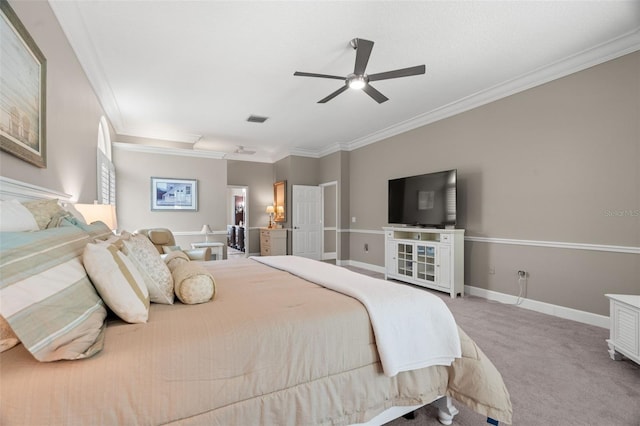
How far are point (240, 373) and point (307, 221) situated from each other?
628 centimetres

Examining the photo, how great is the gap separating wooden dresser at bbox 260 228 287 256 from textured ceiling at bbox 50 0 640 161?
10.4ft

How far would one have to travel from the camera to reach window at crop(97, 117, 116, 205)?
377cm

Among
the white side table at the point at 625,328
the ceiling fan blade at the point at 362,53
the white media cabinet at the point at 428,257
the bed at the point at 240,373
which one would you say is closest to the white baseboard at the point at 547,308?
the white media cabinet at the point at 428,257

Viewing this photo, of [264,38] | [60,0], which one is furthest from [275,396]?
[60,0]

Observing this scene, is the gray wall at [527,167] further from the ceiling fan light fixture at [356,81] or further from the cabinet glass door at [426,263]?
the ceiling fan light fixture at [356,81]

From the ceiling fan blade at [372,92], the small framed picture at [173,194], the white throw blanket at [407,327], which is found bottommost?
the white throw blanket at [407,327]

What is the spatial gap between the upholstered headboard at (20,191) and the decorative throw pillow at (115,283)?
699 mm

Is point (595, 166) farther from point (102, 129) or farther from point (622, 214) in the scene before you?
point (102, 129)

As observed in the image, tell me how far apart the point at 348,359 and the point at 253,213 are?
23.6 feet

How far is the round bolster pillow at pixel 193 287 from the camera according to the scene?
148cm

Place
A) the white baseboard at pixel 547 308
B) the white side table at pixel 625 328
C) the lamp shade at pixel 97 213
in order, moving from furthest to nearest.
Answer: the white baseboard at pixel 547 308
the lamp shade at pixel 97 213
the white side table at pixel 625 328

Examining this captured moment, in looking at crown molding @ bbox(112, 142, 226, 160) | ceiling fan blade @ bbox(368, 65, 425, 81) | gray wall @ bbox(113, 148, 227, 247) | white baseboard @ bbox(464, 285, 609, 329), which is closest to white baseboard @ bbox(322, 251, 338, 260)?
gray wall @ bbox(113, 148, 227, 247)

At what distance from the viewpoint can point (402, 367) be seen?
1.44 meters

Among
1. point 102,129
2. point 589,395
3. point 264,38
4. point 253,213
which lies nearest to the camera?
point 589,395
